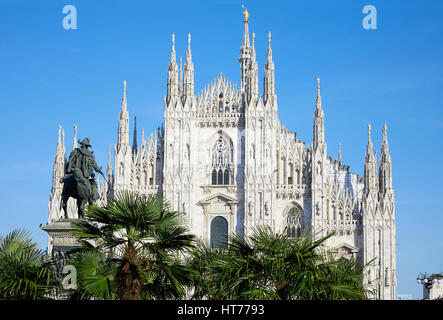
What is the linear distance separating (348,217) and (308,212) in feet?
8.99

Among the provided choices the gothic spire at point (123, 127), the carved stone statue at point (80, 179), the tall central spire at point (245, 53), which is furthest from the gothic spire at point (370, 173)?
the carved stone statue at point (80, 179)

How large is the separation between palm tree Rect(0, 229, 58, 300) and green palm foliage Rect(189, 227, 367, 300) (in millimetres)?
4544

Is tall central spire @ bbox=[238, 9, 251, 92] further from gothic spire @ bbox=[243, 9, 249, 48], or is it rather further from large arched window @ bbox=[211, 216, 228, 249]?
large arched window @ bbox=[211, 216, 228, 249]

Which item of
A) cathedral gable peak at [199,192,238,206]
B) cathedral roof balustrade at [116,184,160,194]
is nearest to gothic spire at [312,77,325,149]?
cathedral gable peak at [199,192,238,206]

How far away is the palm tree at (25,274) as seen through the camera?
20.2 meters

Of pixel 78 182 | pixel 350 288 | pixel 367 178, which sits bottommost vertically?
pixel 350 288

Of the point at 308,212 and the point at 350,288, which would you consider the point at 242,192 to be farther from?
the point at 350,288

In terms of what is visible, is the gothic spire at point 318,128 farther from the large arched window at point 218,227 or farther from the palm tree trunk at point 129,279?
the palm tree trunk at point 129,279

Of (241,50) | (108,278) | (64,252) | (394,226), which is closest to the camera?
(108,278)

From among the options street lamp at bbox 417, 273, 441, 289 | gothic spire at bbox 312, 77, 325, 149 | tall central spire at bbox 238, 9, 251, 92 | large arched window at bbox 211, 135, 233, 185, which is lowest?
street lamp at bbox 417, 273, 441, 289

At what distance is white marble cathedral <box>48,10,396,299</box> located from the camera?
5562 centimetres

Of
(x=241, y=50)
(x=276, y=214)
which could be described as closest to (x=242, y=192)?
(x=276, y=214)

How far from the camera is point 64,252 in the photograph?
22.4 metres

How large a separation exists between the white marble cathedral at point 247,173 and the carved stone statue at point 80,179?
32754 millimetres
